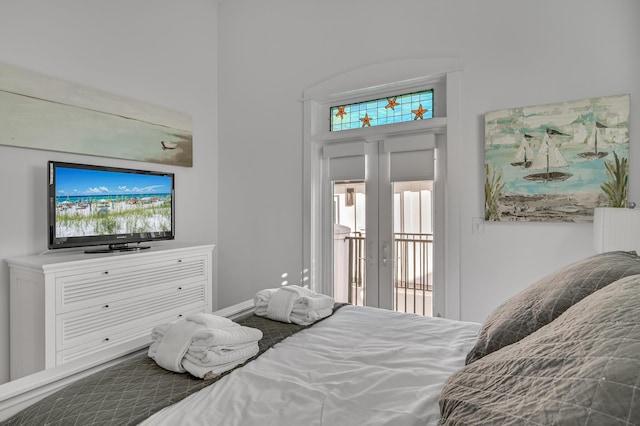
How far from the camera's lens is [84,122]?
9.49 feet

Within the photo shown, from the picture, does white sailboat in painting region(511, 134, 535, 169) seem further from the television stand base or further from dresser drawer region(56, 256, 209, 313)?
the television stand base

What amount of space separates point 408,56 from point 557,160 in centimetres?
144

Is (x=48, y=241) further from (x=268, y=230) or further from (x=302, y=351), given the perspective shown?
(x=302, y=351)

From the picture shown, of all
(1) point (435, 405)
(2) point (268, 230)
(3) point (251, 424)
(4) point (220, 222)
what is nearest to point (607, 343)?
(1) point (435, 405)

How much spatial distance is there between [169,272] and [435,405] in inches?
101

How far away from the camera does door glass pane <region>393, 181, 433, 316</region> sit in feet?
9.88

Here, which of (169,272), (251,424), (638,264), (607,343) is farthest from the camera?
(169,272)

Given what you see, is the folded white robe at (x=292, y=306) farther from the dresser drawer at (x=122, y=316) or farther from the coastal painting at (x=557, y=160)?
the coastal painting at (x=557, y=160)

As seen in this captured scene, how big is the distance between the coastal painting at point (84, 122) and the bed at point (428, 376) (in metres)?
2.22

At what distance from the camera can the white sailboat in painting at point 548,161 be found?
239cm

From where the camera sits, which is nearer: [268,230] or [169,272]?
[169,272]

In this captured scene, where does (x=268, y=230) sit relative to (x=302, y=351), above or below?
above

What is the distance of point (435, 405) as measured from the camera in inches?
38.2

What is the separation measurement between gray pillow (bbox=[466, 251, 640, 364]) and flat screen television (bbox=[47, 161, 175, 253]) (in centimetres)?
276
